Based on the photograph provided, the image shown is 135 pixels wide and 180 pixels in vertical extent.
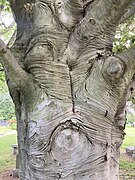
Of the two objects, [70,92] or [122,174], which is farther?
[122,174]

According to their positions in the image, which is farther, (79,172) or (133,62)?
(133,62)

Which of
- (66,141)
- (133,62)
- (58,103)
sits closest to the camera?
(66,141)

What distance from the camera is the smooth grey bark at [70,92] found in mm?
1999

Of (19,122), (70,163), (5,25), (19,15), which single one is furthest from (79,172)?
(5,25)

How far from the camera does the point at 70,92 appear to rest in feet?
7.08

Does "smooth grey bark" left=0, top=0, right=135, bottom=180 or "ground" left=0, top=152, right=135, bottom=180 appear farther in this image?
"ground" left=0, top=152, right=135, bottom=180

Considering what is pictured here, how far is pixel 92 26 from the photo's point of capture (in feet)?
7.55

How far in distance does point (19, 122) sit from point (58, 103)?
46 cm

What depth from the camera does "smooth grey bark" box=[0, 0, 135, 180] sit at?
2.00 metres

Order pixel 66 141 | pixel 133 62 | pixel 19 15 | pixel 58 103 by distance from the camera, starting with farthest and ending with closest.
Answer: pixel 19 15 < pixel 133 62 < pixel 58 103 < pixel 66 141

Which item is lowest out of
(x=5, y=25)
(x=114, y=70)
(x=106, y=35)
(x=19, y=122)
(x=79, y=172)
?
(x=79, y=172)

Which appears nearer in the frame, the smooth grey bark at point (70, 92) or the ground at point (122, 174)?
the smooth grey bark at point (70, 92)

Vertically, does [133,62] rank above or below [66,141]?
above

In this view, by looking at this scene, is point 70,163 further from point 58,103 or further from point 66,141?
point 58,103
